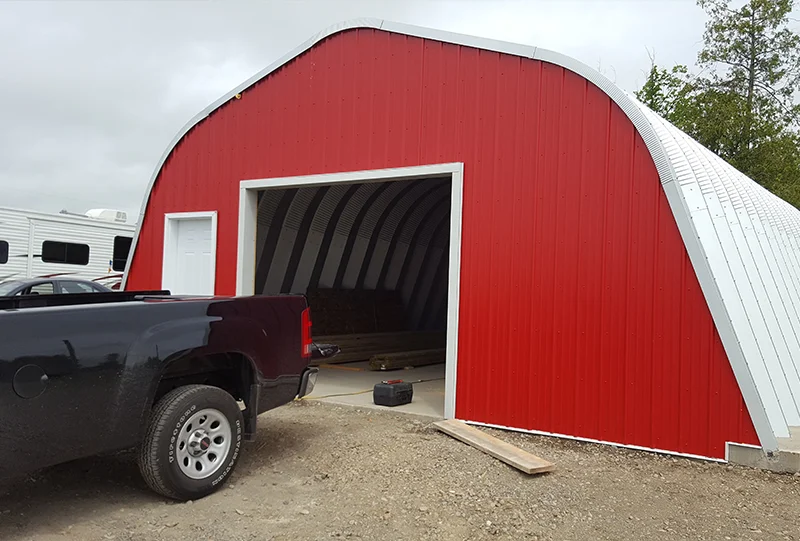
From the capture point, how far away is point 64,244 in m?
15.1

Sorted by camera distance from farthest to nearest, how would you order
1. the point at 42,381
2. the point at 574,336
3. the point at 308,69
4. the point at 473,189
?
the point at 308,69 < the point at 473,189 < the point at 574,336 < the point at 42,381

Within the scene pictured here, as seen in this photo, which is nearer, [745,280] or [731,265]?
[731,265]

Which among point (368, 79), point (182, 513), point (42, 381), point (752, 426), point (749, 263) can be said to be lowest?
point (182, 513)

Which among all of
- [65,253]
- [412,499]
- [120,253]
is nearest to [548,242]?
[412,499]

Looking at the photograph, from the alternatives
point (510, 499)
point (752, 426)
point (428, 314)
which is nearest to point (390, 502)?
point (510, 499)

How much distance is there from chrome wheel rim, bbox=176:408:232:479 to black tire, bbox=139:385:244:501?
3cm

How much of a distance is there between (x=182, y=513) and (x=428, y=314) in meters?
13.3

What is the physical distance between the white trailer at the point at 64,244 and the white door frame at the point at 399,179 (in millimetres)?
7074

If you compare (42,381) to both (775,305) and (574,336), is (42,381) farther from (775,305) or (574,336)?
(775,305)

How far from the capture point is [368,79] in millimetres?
8711

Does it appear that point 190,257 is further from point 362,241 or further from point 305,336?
point 305,336

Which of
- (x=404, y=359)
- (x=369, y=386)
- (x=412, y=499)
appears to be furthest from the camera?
(x=404, y=359)

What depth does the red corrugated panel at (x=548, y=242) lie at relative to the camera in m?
6.42

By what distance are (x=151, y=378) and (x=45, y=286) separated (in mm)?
8525
